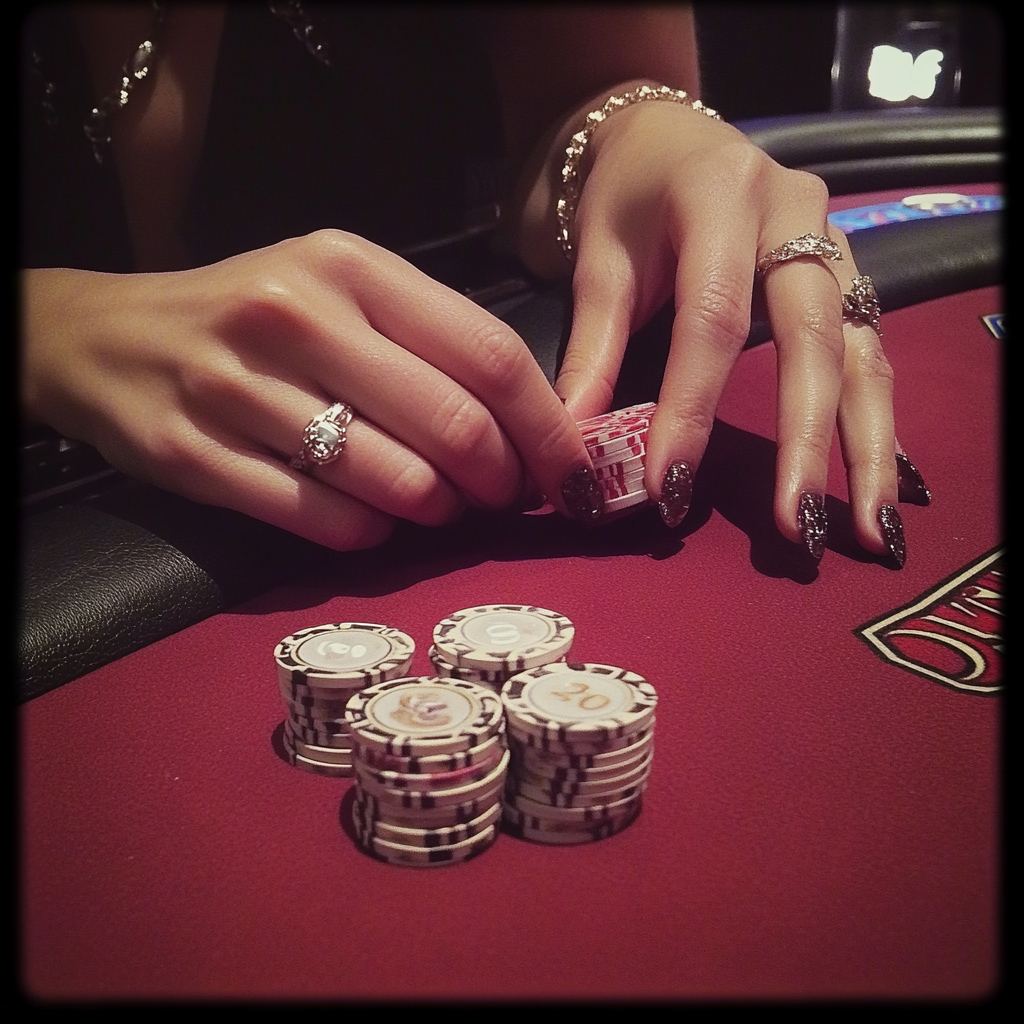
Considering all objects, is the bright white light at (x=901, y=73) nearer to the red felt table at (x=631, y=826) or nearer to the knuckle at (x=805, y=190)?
the knuckle at (x=805, y=190)

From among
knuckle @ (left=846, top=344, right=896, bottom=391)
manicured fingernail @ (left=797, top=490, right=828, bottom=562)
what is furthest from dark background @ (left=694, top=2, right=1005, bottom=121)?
manicured fingernail @ (left=797, top=490, right=828, bottom=562)

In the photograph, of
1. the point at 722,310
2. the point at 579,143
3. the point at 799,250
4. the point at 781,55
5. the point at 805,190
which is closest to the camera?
the point at 722,310

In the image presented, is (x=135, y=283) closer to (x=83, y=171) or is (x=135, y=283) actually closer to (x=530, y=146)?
(x=83, y=171)

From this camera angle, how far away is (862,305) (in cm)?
171

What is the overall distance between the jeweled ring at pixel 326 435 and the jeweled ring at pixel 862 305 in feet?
3.00

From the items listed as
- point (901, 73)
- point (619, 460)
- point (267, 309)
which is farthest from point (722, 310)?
point (901, 73)

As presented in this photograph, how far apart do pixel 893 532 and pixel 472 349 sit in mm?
648

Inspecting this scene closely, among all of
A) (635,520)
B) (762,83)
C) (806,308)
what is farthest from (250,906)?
(762,83)

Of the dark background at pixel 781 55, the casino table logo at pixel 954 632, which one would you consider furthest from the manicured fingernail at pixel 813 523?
the dark background at pixel 781 55

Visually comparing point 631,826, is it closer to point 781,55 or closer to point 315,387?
point 315,387

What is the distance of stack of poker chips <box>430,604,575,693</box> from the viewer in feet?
3.55

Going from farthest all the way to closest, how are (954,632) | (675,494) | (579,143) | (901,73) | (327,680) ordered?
(901,73), (579,143), (675,494), (954,632), (327,680)

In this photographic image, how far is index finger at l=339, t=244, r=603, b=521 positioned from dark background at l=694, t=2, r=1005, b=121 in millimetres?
7289

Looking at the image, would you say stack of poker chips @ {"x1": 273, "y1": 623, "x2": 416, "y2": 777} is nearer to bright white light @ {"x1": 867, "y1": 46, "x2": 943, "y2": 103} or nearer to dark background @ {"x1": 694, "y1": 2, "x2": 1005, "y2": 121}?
dark background @ {"x1": 694, "y1": 2, "x2": 1005, "y2": 121}
